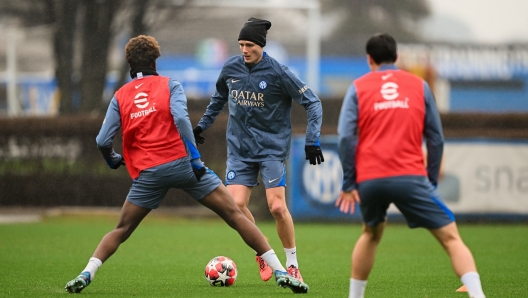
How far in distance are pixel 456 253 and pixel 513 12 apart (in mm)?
19767

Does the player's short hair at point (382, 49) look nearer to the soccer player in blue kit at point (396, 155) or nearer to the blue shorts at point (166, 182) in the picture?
the soccer player in blue kit at point (396, 155)

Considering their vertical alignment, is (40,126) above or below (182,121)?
below

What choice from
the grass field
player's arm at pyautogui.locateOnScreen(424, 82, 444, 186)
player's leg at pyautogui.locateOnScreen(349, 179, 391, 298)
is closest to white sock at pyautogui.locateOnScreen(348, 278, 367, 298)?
player's leg at pyautogui.locateOnScreen(349, 179, 391, 298)

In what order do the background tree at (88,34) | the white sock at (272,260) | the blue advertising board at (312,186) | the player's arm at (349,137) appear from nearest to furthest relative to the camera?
the player's arm at (349,137), the white sock at (272,260), the blue advertising board at (312,186), the background tree at (88,34)

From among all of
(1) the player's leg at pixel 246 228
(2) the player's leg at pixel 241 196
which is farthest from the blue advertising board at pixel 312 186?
(1) the player's leg at pixel 246 228

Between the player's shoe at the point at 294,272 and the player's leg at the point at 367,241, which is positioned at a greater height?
the player's leg at the point at 367,241

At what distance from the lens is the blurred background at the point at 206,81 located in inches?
642

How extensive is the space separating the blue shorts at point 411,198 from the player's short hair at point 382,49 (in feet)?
2.74

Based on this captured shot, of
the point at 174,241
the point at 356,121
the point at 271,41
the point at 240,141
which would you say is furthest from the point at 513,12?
the point at 356,121

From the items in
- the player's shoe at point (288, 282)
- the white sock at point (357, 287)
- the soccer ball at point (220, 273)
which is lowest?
the soccer ball at point (220, 273)

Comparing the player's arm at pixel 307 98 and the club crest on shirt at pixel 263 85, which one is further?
the club crest on shirt at pixel 263 85

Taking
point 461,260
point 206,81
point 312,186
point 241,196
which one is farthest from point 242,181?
point 206,81

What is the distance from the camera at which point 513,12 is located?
24.1 meters

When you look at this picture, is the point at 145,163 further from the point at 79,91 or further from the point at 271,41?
the point at 271,41
